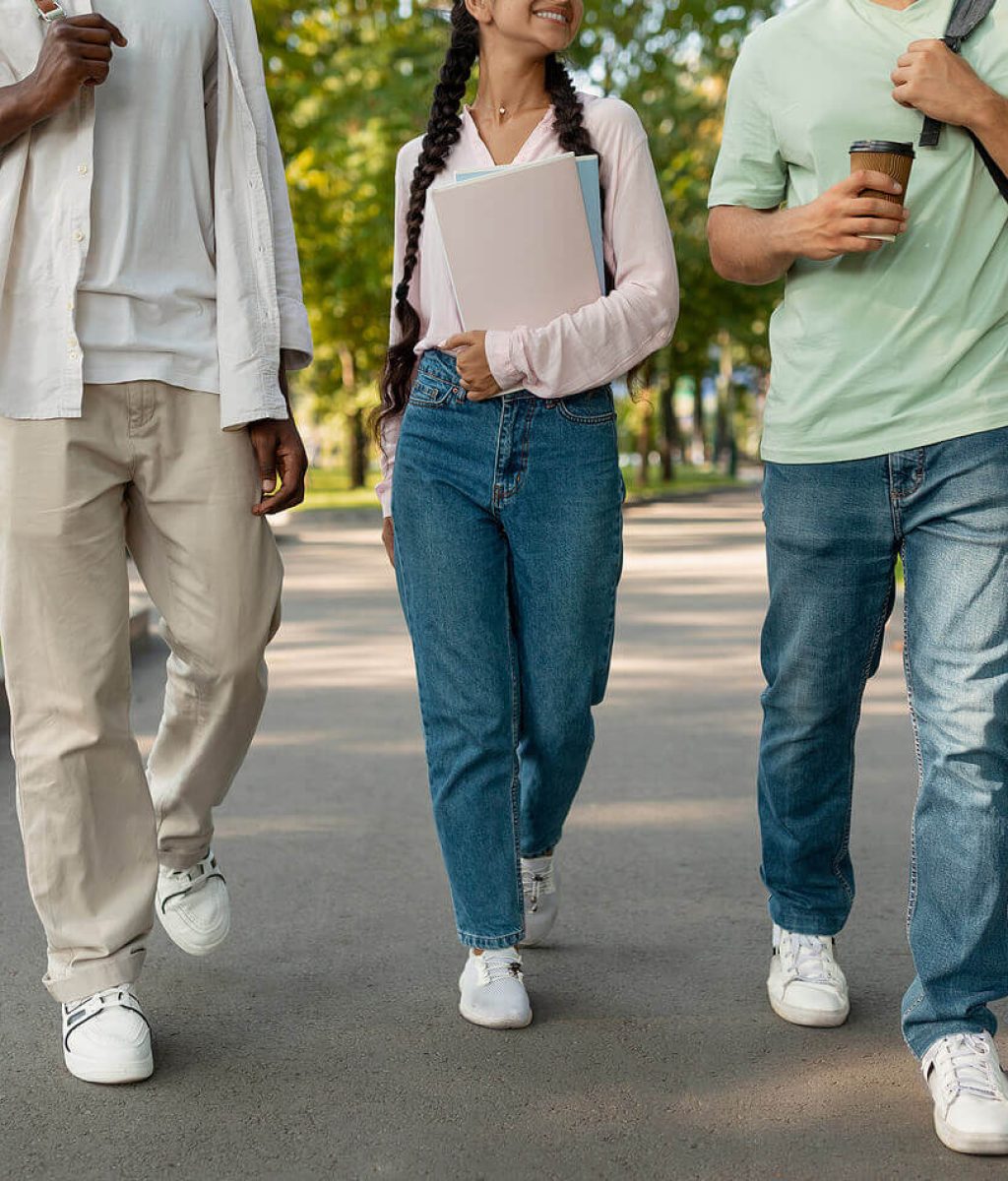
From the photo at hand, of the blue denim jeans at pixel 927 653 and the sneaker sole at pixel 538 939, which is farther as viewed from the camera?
the sneaker sole at pixel 538 939

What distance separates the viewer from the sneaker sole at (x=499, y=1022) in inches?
149

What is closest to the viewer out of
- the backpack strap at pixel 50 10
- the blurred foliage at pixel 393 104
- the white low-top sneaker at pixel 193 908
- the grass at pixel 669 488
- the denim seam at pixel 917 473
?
the denim seam at pixel 917 473

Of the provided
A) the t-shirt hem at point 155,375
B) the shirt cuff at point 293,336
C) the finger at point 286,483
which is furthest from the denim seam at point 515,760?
the t-shirt hem at point 155,375

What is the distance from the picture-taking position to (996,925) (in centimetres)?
328

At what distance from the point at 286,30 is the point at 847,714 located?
73.3ft

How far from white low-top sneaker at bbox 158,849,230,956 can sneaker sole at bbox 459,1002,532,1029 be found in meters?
0.71

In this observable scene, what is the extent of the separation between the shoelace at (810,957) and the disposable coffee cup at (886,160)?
5.49 feet

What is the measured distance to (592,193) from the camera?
12.3 feet

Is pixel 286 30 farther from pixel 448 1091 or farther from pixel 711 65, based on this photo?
pixel 448 1091

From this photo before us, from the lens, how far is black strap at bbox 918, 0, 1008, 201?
10.8ft

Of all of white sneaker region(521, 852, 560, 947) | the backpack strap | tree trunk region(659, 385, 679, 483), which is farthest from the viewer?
tree trunk region(659, 385, 679, 483)

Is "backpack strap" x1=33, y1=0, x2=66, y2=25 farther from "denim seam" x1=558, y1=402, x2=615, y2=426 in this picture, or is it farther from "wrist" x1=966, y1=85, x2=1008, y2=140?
"wrist" x1=966, y1=85, x2=1008, y2=140

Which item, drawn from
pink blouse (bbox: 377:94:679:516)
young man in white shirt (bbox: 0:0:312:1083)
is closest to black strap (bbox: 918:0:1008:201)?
pink blouse (bbox: 377:94:679:516)

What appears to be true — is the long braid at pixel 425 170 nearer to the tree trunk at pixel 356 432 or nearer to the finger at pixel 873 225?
the finger at pixel 873 225
